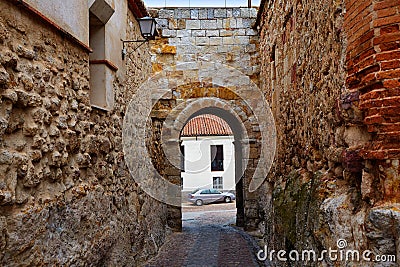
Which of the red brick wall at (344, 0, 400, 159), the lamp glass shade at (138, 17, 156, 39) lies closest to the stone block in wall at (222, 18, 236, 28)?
the lamp glass shade at (138, 17, 156, 39)

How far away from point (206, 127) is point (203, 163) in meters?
2.04

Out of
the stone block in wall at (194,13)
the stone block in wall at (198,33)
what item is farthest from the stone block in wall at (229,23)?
the stone block in wall at (194,13)

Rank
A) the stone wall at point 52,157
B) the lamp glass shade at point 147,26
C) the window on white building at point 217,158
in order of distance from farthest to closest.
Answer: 1. the window on white building at point 217,158
2. the lamp glass shade at point 147,26
3. the stone wall at point 52,157

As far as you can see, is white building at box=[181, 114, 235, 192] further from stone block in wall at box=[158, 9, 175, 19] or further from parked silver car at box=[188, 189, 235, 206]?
stone block in wall at box=[158, 9, 175, 19]

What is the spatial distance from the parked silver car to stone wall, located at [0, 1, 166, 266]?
1381 centimetres

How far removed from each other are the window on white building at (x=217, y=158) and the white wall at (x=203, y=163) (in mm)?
160

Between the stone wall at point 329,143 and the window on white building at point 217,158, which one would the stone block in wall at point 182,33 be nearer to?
the stone wall at point 329,143

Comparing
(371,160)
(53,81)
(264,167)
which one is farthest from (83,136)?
(264,167)

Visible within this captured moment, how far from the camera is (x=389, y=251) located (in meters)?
2.03

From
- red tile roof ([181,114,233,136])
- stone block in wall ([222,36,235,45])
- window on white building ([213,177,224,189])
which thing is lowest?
window on white building ([213,177,224,189])

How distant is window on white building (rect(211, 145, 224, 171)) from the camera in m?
20.2

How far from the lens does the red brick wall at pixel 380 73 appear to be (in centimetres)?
206

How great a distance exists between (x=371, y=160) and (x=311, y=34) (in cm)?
173

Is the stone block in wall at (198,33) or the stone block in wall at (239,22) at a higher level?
the stone block in wall at (239,22)
